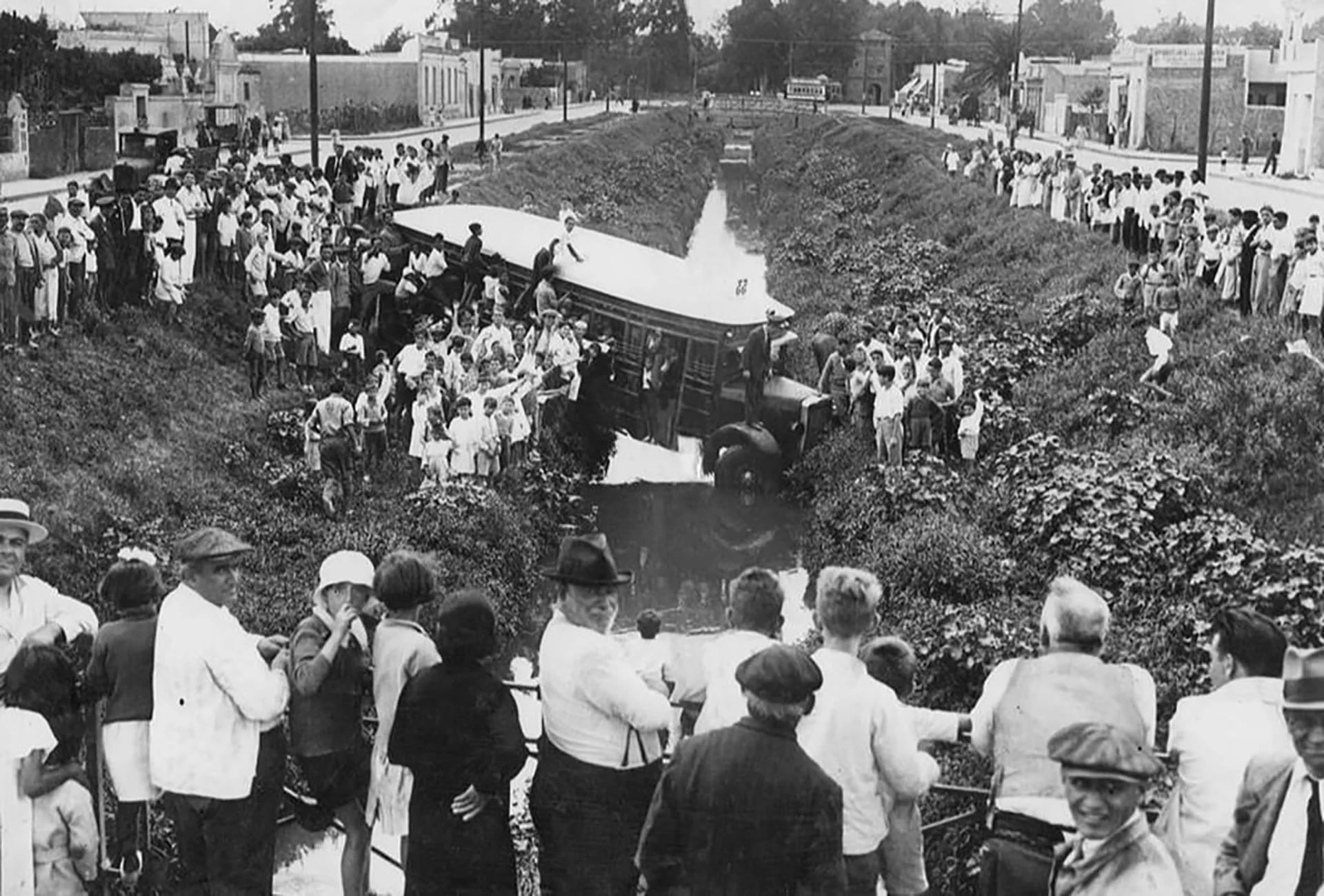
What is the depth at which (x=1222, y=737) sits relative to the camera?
487cm

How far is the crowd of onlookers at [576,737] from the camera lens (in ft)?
15.2

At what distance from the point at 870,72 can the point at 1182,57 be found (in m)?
68.7

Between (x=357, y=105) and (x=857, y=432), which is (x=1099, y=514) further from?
(x=357, y=105)

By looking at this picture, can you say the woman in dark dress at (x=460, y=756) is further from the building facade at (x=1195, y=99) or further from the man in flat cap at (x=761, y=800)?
the building facade at (x=1195, y=99)

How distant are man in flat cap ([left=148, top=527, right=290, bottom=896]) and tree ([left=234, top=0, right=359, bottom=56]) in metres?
78.4

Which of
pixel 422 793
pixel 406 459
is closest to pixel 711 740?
pixel 422 793

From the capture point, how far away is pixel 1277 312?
1911cm

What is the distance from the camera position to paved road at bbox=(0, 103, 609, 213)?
26547 mm

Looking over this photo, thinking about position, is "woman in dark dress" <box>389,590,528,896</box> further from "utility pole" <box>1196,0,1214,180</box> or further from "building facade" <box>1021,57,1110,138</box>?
"building facade" <box>1021,57,1110,138</box>

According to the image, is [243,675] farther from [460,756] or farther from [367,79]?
[367,79]

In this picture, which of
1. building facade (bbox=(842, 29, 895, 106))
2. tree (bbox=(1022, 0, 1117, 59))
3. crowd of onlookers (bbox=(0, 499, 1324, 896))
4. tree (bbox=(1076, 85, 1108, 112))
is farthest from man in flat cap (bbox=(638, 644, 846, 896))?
building facade (bbox=(842, 29, 895, 106))

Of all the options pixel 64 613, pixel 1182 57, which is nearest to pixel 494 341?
pixel 64 613

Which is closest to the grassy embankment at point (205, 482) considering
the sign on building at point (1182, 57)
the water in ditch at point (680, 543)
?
the water in ditch at point (680, 543)

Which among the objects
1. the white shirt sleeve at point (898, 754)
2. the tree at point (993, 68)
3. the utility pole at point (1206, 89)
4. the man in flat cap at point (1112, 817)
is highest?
the tree at point (993, 68)
